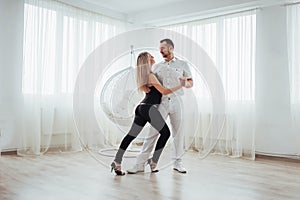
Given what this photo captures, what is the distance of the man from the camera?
2945mm

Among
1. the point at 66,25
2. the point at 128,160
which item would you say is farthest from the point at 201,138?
the point at 66,25

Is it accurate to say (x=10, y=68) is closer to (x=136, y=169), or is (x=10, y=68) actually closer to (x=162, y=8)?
(x=136, y=169)

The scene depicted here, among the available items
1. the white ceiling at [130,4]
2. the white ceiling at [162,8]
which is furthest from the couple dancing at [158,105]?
the white ceiling at [130,4]

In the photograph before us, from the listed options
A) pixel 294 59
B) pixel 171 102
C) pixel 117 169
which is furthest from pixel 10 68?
pixel 294 59

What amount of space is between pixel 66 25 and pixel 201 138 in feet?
8.18

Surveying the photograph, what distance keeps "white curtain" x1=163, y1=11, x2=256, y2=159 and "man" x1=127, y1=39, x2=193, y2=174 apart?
3.43ft

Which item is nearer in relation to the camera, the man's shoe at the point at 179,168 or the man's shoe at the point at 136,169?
the man's shoe at the point at 136,169

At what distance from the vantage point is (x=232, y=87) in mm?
4535

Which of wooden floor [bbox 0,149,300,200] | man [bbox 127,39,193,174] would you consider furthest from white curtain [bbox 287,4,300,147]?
man [bbox 127,39,193,174]

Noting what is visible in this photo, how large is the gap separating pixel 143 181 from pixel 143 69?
965 millimetres

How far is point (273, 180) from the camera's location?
2.95 metres

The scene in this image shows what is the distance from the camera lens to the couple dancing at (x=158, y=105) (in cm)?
291

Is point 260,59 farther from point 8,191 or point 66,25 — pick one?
point 8,191

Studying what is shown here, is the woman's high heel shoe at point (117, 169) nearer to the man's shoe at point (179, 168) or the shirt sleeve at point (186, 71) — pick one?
the man's shoe at point (179, 168)
